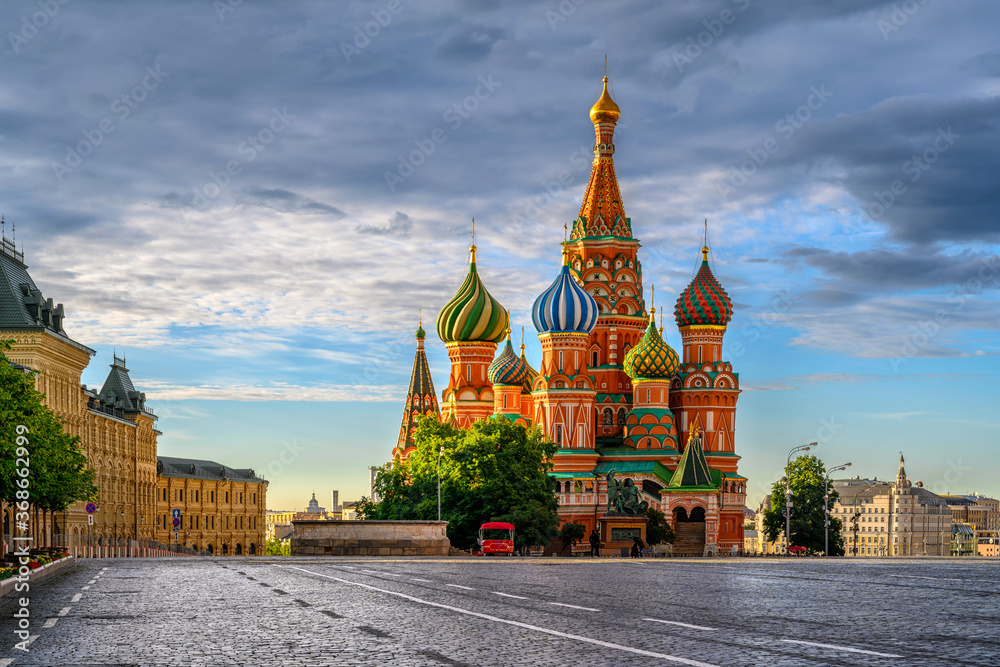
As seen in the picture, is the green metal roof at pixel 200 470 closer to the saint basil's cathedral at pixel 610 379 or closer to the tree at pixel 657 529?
the saint basil's cathedral at pixel 610 379

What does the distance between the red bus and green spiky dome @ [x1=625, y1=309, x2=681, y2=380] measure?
29.5 meters

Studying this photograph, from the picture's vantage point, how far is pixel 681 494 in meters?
89.2

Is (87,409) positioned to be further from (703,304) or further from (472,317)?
(703,304)

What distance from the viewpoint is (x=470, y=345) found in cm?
10331

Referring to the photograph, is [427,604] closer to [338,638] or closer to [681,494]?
[338,638]

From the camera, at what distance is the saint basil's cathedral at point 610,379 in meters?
91.9

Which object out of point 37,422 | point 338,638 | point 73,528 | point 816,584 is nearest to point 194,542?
point 73,528

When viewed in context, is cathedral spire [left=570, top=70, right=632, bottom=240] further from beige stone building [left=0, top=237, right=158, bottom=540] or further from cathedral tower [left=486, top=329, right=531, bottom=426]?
beige stone building [left=0, top=237, right=158, bottom=540]

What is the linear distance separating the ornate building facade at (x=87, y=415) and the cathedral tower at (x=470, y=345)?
2673cm

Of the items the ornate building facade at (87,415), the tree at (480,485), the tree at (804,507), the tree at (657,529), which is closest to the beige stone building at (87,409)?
the ornate building facade at (87,415)

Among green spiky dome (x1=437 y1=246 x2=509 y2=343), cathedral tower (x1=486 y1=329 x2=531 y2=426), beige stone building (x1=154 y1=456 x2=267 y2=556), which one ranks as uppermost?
green spiky dome (x1=437 y1=246 x2=509 y2=343)

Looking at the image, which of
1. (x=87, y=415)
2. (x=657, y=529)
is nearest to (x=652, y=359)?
(x=657, y=529)

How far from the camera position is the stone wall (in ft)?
168

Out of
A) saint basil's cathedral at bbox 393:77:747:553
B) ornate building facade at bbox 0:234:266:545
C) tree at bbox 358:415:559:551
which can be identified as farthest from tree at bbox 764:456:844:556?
ornate building facade at bbox 0:234:266:545
